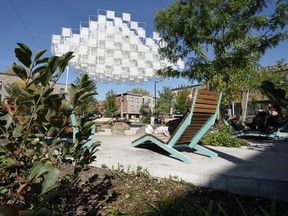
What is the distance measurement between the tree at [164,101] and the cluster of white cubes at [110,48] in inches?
631

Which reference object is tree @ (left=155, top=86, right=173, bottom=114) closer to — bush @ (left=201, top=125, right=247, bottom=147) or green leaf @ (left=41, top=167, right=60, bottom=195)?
bush @ (left=201, top=125, right=247, bottom=147)

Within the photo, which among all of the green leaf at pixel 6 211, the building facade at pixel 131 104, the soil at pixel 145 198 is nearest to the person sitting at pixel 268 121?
the soil at pixel 145 198

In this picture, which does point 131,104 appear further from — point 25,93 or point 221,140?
point 25,93

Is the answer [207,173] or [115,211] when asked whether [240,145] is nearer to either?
[207,173]

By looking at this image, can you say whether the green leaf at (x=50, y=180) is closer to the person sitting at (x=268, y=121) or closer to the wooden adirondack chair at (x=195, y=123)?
the wooden adirondack chair at (x=195, y=123)

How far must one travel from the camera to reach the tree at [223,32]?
24.7ft

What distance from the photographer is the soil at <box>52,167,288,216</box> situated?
86.5 inches

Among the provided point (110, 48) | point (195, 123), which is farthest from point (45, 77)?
point (110, 48)

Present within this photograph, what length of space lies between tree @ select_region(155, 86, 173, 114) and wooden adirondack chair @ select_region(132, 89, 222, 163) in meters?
31.0

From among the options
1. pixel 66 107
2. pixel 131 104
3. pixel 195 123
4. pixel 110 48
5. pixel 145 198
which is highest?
pixel 110 48

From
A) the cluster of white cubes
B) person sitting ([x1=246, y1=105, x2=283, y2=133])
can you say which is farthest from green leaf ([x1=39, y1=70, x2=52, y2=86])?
the cluster of white cubes

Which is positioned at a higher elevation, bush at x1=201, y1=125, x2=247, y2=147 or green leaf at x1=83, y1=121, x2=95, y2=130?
green leaf at x1=83, y1=121, x2=95, y2=130

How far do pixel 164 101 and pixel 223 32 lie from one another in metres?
30.3

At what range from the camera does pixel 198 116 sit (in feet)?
12.8
